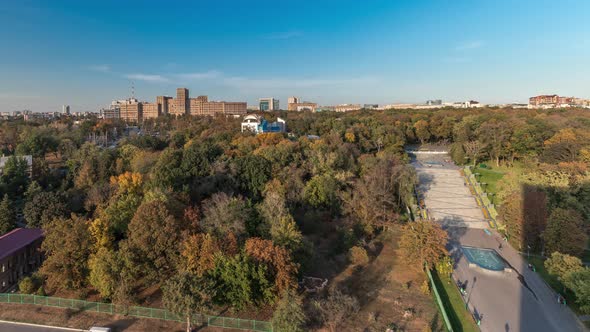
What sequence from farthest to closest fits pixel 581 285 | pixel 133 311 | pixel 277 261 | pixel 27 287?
A: pixel 27 287
pixel 133 311
pixel 277 261
pixel 581 285

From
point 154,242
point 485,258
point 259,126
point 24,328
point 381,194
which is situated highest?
point 259,126

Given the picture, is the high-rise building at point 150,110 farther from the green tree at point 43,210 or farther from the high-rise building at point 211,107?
the green tree at point 43,210

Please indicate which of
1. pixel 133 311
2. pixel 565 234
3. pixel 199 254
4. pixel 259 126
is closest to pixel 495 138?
pixel 565 234

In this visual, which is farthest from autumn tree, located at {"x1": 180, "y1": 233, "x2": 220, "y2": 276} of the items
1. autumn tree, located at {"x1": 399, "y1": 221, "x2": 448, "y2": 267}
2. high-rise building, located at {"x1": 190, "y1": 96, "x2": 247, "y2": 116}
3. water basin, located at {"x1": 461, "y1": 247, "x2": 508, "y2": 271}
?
high-rise building, located at {"x1": 190, "y1": 96, "x2": 247, "y2": 116}

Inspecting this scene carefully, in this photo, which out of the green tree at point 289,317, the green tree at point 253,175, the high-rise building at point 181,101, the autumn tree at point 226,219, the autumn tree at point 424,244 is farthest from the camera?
the high-rise building at point 181,101

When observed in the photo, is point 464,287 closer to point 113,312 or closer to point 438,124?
point 113,312

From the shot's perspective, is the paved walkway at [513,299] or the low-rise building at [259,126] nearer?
the paved walkway at [513,299]

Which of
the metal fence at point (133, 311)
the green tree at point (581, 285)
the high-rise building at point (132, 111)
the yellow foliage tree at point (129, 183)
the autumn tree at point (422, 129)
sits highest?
the high-rise building at point (132, 111)

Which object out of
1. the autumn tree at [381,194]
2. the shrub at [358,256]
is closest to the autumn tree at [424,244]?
the shrub at [358,256]

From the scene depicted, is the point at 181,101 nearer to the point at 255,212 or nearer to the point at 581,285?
the point at 255,212
